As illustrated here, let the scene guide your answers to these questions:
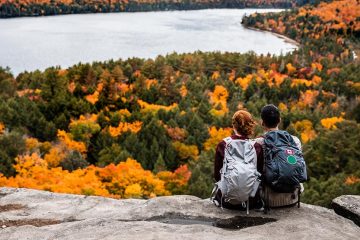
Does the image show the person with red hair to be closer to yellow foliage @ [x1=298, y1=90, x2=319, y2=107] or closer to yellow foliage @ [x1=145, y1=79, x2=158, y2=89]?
yellow foliage @ [x1=145, y1=79, x2=158, y2=89]

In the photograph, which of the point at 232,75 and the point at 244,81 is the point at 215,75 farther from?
the point at 244,81

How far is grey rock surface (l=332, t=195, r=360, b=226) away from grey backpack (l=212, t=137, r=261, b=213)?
129 inches

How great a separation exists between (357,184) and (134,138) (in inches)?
1340

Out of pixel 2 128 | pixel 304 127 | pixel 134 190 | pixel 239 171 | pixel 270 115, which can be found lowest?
pixel 304 127

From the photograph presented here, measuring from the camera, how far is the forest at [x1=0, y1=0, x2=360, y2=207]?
184 ft

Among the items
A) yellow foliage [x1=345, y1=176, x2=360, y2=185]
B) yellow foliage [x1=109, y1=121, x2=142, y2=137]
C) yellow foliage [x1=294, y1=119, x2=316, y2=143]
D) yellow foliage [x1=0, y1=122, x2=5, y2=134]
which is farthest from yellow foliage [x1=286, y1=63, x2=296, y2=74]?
yellow foliage [x1=0, y1=122, x2=5, y2=134]

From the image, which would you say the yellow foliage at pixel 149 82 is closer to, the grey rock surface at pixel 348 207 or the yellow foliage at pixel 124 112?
the yellow foliage at pixel 124 112

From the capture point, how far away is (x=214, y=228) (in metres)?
9.99

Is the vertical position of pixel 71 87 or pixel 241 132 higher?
pixel 241 132

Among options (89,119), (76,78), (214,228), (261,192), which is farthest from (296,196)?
(76,78)

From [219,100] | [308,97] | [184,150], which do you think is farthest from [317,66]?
[184,150]

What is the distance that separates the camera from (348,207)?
12.0 m

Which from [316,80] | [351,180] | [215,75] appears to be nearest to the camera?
[351,180]

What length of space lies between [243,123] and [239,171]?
104 cm
